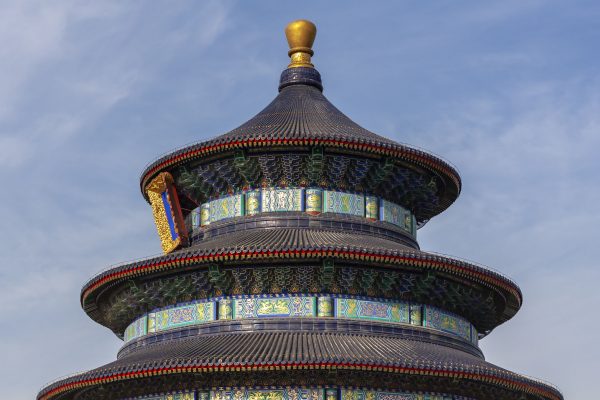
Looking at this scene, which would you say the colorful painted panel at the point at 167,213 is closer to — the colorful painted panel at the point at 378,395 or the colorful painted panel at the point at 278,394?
the colorful painted panel at the point at 278,394

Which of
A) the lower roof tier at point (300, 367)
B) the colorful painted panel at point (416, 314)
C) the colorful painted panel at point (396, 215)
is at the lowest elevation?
the lower roof tier at point (300, 367)

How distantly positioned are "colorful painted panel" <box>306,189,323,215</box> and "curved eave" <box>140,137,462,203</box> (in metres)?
1.73

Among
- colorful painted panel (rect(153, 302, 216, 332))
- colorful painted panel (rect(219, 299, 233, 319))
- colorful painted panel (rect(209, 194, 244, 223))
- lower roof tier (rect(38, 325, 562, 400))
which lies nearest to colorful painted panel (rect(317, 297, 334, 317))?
lower roof tier (rect(38, 325, 562, 400))

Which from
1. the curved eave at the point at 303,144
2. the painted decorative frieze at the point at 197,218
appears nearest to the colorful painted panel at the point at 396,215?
the curved eave at the point at 303,144

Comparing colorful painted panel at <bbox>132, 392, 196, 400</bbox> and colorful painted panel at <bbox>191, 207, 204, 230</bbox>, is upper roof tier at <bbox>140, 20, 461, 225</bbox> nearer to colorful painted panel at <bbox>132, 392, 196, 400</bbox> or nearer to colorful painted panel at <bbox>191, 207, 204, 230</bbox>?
colorful painted panel at <bbox>191, 207, 204, 230</bbox>

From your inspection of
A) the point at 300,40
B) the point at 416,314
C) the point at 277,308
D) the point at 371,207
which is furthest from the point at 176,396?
the point at 300,40

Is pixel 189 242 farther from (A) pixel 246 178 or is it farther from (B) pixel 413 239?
(B) pixel 413 239

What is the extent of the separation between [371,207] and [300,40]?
887 cm

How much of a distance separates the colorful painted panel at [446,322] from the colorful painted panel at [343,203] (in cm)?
426

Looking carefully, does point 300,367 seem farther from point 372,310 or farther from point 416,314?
point 416,314

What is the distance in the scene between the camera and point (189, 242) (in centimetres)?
3812

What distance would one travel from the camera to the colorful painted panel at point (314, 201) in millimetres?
36469

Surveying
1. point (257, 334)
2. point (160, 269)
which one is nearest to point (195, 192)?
point (160, 269)

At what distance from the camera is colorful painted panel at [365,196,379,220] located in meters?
37.3
